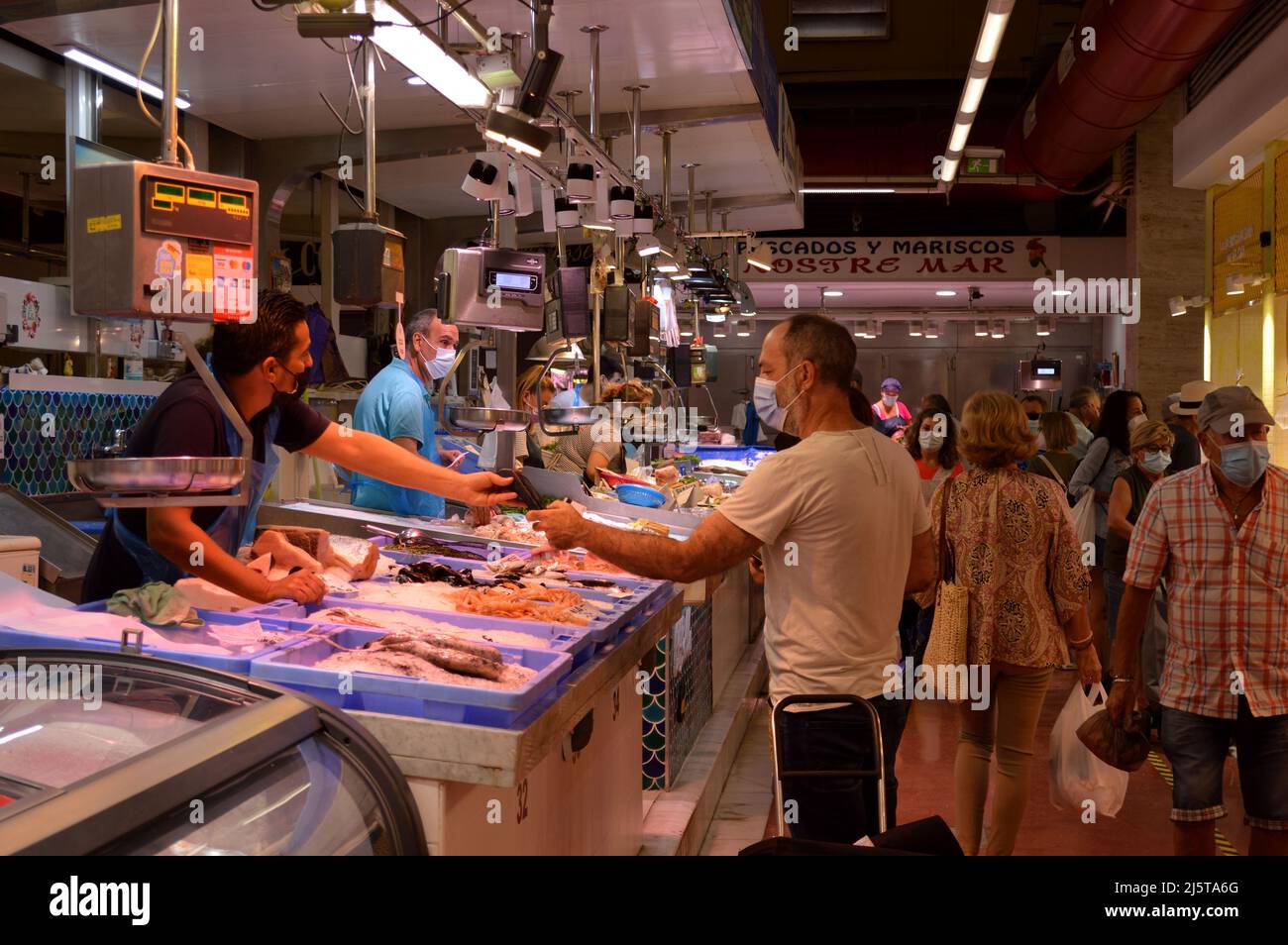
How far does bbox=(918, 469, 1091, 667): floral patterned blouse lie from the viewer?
414 cm

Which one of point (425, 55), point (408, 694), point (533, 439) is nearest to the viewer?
point (408, 694)

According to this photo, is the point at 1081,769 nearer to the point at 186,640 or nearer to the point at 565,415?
the point at 565,415

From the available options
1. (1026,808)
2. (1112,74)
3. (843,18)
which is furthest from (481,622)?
(843,18)

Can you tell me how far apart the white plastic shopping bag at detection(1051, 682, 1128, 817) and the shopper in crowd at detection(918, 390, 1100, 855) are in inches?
3.9

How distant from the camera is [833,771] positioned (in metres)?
2.95

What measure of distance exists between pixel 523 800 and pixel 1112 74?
8986 mm

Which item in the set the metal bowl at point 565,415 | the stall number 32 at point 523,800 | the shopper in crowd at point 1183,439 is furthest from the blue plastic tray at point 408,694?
the shopper in crowd at point 1183,439

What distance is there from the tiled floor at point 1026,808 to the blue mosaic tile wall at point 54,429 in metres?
3.41

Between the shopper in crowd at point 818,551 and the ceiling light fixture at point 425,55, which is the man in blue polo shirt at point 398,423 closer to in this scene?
the ceiling light fixture at point 425,55

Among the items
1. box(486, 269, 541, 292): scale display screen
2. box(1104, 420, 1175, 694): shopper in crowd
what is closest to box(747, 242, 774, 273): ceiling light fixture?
box(1104, 420, 1175, 694): shopper in crowd

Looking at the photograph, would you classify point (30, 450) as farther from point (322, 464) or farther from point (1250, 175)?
point (1250, 175)

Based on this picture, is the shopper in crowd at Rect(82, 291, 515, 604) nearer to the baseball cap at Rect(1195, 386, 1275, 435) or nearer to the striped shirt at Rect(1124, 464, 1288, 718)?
the striped shirt at Rect(1124, 464, 1288, 718)

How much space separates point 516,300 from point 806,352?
1806mm
